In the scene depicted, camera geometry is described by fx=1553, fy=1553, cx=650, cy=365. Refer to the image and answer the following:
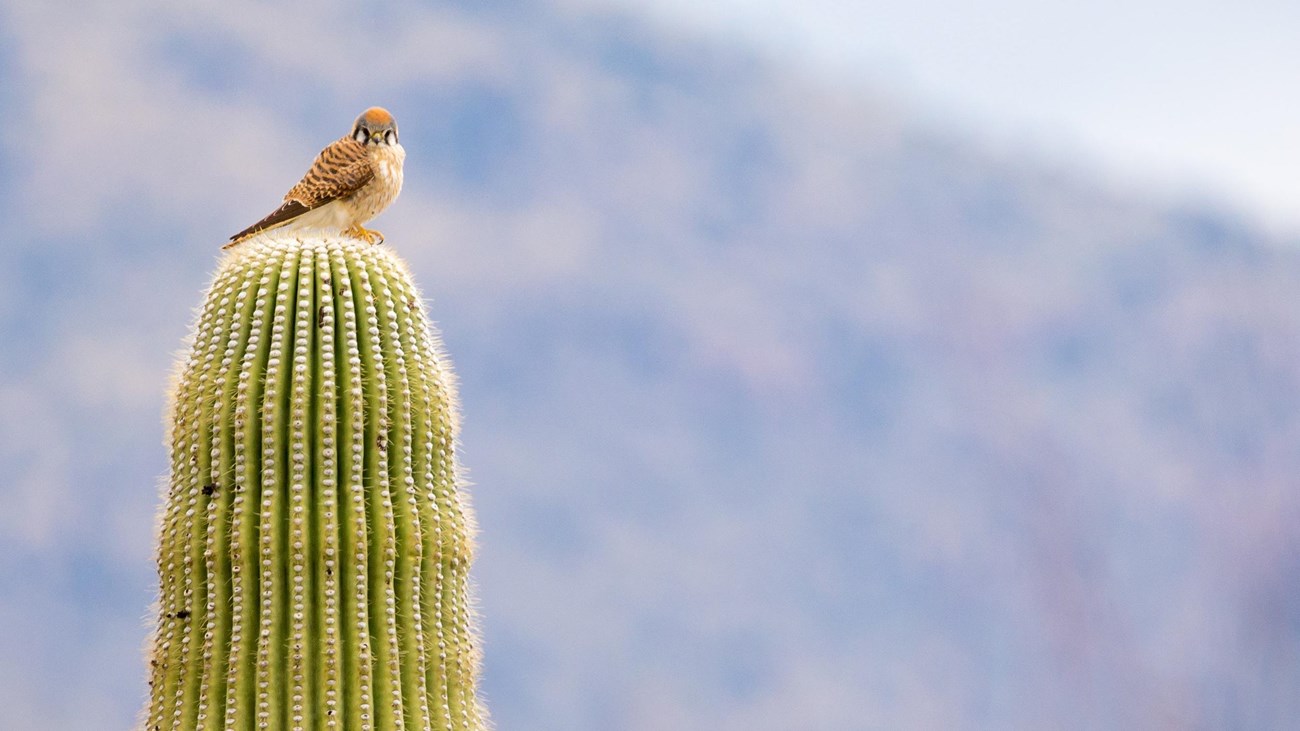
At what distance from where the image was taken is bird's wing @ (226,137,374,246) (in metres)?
5.58

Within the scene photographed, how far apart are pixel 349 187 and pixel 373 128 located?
284 mm

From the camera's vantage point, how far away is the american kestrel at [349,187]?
5.59 meters

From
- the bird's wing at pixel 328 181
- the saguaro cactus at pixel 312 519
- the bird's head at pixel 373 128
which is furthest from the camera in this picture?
the bird's head at pixel 373 128

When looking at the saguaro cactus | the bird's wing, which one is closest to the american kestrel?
the bird's wing

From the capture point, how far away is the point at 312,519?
4336 mm

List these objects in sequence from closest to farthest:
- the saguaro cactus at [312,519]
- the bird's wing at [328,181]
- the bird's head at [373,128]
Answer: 1. the saguaro cactus at [312,519]
2. the bird's wing at [328,181]
3. the bird's head at [373,128]

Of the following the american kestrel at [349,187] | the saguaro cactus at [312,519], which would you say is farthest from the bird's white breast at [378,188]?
the saguaro cactus at [312,519]

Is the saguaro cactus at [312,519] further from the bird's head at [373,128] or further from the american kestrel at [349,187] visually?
the bird's head at [373,128]

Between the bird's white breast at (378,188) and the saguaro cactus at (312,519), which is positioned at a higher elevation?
the bird's white breast at (378,188)

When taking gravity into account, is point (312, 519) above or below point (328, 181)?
below

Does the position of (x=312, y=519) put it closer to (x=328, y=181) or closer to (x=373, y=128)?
(x=328, y=181)

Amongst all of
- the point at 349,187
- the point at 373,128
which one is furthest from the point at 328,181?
the point at 373,128

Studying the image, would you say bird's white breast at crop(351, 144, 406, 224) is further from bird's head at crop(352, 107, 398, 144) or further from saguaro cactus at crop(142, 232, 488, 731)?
saguaro cactus at crop(142, 232, 488, 731)

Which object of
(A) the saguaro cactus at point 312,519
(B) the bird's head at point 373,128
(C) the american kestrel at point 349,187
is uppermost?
(B) the bird's head at point 373,128
